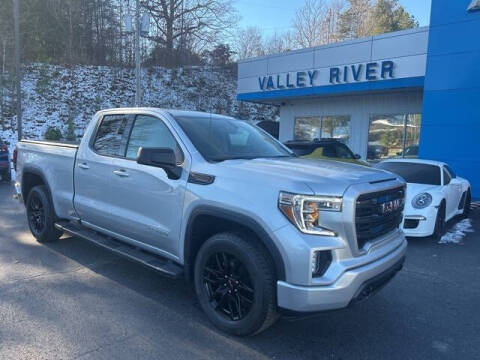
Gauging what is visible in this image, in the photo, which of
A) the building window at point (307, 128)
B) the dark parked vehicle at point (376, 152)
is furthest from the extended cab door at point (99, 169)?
the building window at point (307, 128)

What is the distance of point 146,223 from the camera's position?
12.4ft

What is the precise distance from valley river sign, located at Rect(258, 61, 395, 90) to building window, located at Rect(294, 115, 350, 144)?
1999 mm

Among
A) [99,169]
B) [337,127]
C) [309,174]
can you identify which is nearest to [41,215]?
[99,169]

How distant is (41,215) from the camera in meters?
5.56

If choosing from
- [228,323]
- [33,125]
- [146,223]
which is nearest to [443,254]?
[228,323]

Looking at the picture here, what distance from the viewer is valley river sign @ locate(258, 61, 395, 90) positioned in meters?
12.8

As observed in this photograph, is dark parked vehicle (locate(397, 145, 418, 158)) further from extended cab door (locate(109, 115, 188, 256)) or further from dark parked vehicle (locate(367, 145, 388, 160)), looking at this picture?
extended cab door (locate(109, 115, 188, 256))

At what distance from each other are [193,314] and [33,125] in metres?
22.2

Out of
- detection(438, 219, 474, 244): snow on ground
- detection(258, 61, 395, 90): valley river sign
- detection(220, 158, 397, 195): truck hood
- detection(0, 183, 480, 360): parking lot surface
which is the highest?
detection(258, 61, 395, 90): valley river sign

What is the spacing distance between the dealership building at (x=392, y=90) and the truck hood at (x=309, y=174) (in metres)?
9.04

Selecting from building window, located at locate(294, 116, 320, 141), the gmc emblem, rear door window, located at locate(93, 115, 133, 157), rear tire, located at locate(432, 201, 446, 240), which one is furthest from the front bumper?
building window, located at locate(294, 116, 320, 141)

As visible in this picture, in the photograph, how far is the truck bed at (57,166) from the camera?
4898 millimetres

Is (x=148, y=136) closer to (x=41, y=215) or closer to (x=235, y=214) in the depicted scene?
(x=235, y=214)

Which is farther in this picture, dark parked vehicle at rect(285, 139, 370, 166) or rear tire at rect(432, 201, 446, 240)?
dark parked vehicle at rect(285, 139, 370, 166)
